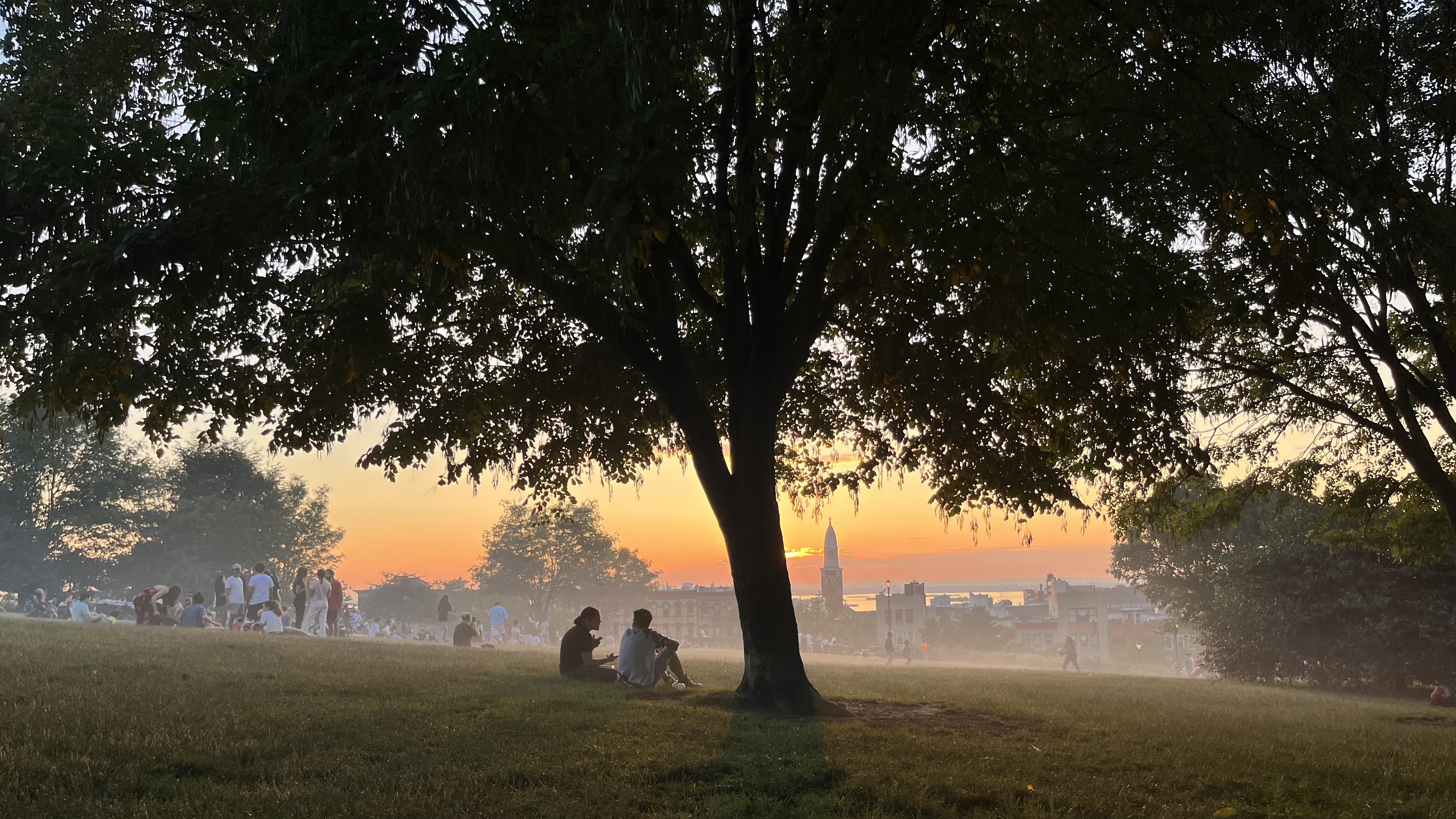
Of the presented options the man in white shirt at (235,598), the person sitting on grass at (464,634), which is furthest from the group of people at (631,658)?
the man in white shirt at (235,598)

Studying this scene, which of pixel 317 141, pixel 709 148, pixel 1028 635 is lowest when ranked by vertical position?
pixel 1028 635

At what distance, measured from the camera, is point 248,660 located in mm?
14203

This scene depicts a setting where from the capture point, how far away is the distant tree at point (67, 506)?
2418 inches

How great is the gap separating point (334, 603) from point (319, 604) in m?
1.13

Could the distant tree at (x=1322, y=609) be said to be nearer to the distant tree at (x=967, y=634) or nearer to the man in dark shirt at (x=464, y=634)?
the man in dark shirt at (x=464, y=634)

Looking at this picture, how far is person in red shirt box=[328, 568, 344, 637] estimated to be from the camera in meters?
31.7

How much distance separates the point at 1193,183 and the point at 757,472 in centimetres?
542

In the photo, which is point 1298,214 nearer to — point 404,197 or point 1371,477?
point 404,197

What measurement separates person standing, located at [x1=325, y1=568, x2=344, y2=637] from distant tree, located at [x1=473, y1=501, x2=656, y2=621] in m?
54.0

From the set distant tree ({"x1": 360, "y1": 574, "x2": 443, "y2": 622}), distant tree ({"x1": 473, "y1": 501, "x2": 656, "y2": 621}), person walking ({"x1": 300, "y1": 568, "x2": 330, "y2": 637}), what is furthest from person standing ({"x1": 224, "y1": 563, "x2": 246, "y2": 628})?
distant tree ({"x1": 360, "y1": 574, "x2": 443, "y2": 622})

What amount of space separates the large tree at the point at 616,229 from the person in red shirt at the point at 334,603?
16.5 m

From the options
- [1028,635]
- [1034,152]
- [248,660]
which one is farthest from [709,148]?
[1028,635]

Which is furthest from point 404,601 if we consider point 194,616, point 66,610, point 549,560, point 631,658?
point 631,658

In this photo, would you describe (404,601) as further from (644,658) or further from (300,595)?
(644,658)
